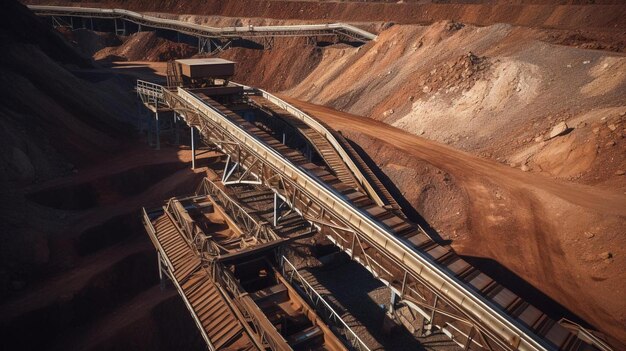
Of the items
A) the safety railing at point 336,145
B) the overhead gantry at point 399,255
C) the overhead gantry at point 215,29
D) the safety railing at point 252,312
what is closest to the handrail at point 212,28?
the overhead gantry at point 215,29

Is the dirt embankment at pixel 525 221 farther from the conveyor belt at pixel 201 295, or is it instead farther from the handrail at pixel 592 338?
the conveyor belt at pixel 201 295

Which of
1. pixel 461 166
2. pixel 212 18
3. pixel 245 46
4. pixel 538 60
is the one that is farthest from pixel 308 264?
pixel 212 18

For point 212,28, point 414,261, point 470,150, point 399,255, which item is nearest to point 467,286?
point 414,261

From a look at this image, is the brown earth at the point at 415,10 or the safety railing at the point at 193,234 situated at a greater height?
the brown earth at the point at 415,10

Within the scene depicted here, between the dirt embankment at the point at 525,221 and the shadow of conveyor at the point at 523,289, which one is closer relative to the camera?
the shadow of conveyor at the point at 523,289

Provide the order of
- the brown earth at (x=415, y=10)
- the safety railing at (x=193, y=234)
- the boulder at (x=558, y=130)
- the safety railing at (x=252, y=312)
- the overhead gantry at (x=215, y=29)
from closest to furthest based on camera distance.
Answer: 1. the safety railing at (x=252, y=312)
2. the safety railing at (x=193, y=234)
3. the boulder at (x=558, y=130)
4. the brown earth at (x=415, y=10)
5. the overhead gantry at (x=215, y=29)

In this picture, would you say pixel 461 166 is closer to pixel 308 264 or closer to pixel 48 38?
pixel 308 264
